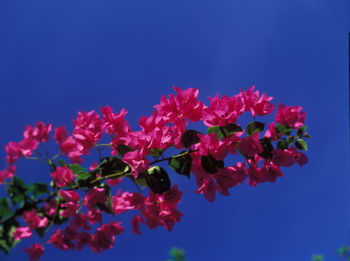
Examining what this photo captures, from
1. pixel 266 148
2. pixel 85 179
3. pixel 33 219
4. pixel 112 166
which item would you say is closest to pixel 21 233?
pixel 33 219

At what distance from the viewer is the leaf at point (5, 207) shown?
1.17 metres

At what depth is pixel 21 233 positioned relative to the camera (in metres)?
1.17

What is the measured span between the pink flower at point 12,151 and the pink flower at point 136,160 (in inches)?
42.2

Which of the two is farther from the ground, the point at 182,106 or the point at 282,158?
the point at 182,106

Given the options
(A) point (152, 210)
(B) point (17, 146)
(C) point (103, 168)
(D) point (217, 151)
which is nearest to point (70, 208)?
(C) point (103, 168)

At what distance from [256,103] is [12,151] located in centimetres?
145

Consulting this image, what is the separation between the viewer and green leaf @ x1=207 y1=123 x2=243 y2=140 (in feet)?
2.70

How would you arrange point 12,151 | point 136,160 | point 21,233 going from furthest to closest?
point 12,151 → point 21,233 → point 136,160

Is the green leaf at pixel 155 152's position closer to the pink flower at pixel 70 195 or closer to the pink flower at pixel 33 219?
the pink flower at pixel 70 195

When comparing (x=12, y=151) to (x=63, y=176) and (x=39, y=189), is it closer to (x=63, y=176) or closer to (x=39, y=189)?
(x=39, y=189)

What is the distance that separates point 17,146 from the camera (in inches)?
57.9

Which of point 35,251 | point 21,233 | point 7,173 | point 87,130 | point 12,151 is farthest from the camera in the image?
point 7,173

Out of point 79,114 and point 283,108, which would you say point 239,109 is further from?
point 79,114

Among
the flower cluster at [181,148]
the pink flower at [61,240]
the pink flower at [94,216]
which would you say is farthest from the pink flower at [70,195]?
the pink flower at [61,240]
